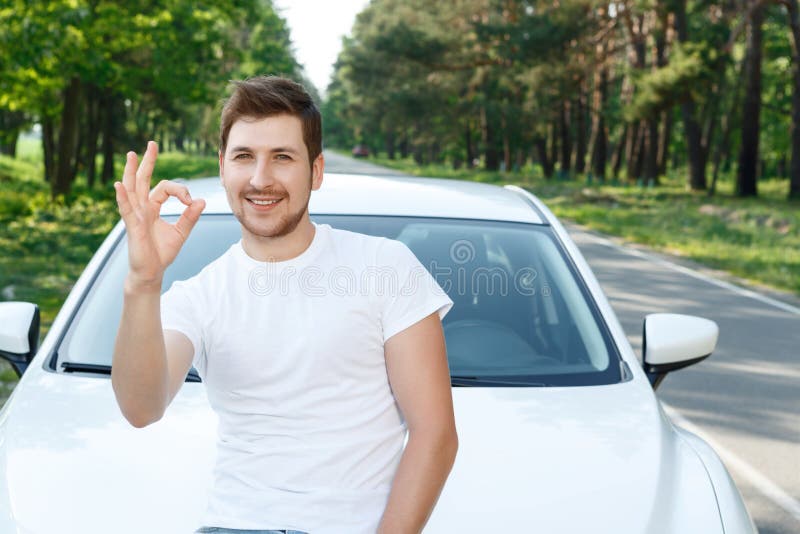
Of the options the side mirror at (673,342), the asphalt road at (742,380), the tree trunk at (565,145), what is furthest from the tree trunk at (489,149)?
the side mirror at (673,342)

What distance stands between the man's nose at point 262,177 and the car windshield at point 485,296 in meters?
1.50

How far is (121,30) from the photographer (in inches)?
893

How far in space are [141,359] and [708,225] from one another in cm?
2276

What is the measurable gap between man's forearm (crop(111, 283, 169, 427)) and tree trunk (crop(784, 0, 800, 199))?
32.4 m

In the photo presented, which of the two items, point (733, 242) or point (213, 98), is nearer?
point (733, 242)

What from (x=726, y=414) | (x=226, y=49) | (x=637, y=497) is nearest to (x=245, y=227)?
(x=637, y=497)

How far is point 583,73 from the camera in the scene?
149 ft

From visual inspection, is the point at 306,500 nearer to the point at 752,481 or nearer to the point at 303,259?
the point at 303,259

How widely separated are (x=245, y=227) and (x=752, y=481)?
3.98 metres

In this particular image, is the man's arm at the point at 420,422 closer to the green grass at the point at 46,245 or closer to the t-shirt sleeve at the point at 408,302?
the t-shirt sleeve at the point at 408,302

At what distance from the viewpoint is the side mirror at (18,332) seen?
334cm

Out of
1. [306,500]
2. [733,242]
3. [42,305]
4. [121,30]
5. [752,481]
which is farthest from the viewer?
[121,30]

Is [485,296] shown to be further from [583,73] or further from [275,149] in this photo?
[583,73]

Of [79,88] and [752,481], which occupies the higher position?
[79,88]
